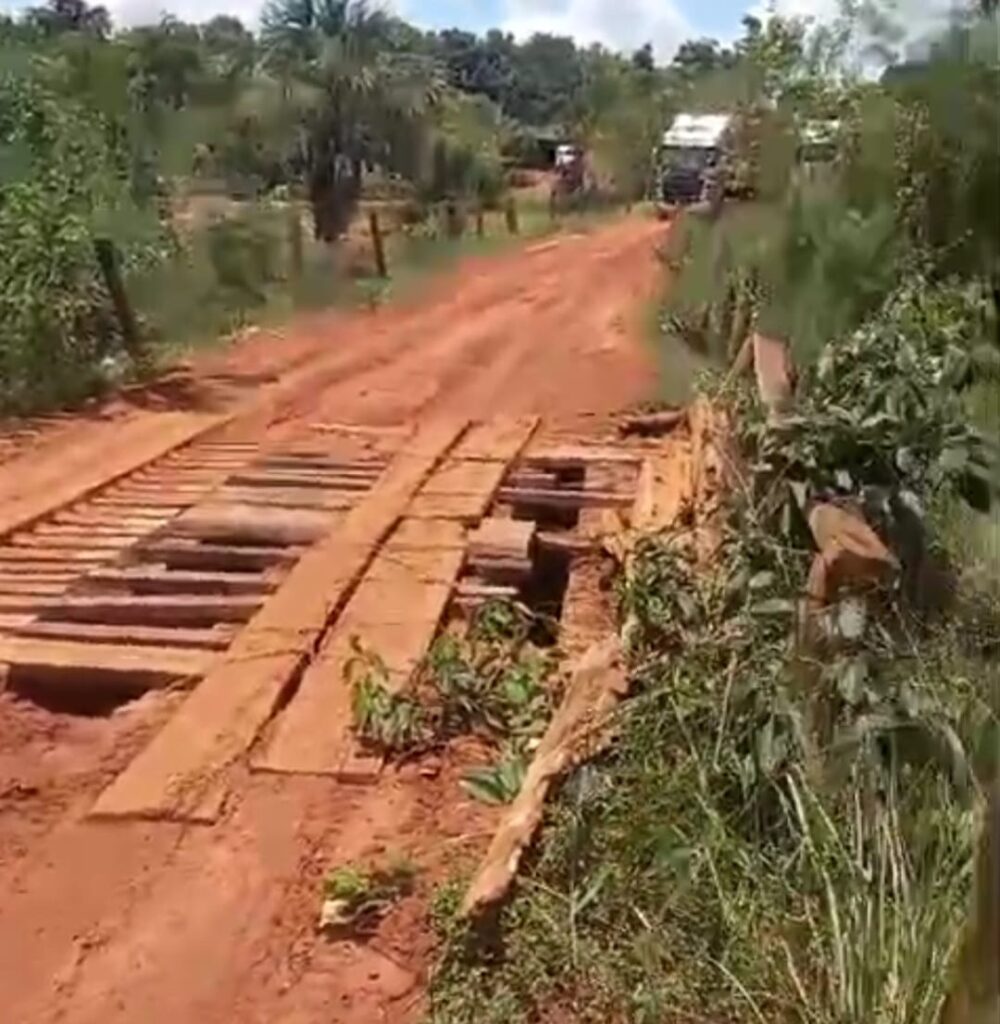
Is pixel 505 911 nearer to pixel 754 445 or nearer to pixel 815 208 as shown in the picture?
pixel 754 445

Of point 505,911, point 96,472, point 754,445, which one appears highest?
point 754,445

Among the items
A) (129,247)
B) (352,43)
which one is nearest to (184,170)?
(129,247)

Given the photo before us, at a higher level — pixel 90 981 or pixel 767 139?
pixel 767 139

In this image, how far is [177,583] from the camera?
20.5 ft

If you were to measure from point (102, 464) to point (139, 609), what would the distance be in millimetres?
2960

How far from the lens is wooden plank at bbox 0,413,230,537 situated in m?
7.47

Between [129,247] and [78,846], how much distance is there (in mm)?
8695

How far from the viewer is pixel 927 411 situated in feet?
15.6

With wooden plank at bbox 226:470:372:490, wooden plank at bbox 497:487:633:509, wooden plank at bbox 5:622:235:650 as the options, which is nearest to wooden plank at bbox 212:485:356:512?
wooden plank at bbox 226:470:372:490

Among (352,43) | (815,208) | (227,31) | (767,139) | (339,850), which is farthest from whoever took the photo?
(227,31)

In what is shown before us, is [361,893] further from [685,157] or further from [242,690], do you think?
[685,157]

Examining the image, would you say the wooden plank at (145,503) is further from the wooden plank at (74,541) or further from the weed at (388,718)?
the weed at (388,718)

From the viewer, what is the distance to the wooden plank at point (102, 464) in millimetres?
7469

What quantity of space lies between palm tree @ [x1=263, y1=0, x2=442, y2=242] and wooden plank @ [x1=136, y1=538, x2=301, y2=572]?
21120mm
